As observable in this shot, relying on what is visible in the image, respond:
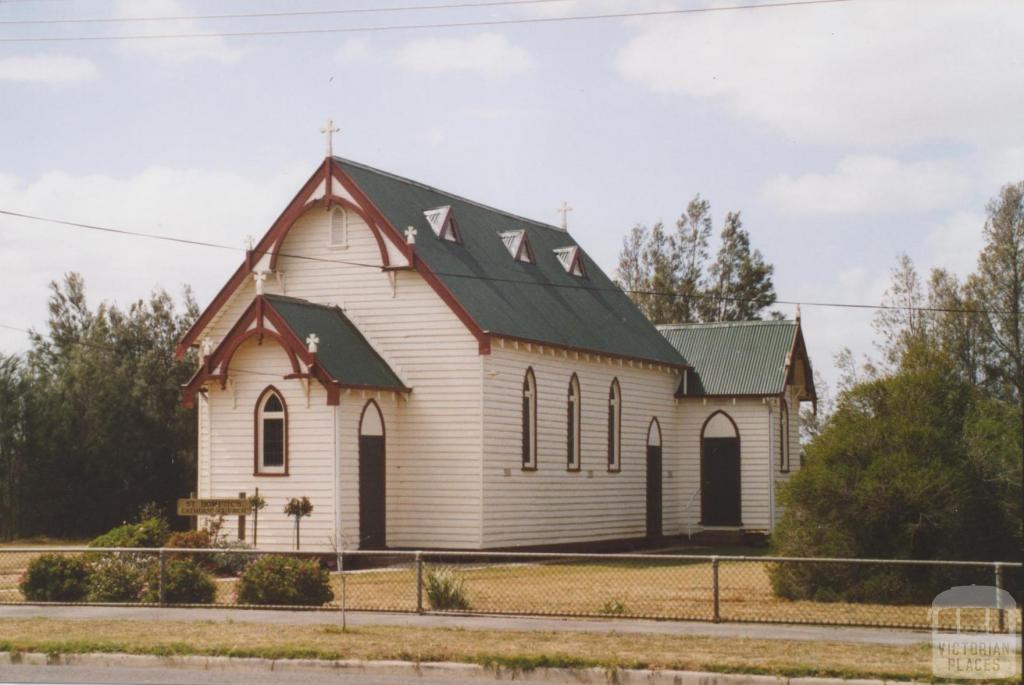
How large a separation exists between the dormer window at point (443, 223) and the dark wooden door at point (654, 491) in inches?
407

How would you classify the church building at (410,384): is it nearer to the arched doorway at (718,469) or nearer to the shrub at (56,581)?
the arched doorway at (718,469)

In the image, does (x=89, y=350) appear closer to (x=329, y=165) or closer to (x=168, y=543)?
(x=329, y=165)

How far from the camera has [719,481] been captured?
45.0m

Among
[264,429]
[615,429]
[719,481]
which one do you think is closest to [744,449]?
[719,481]

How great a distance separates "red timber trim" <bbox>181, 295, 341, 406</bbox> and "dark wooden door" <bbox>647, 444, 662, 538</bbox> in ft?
48.7

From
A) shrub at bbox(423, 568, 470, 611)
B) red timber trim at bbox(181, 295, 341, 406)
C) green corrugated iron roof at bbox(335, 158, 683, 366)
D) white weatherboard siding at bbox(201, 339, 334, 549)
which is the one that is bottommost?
shrub at bbox(423, 568, 470, 611)

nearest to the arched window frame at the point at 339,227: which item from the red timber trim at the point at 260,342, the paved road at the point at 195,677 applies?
the red timber trim at the point at 260,342

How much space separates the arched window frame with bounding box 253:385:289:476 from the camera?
32594 mm

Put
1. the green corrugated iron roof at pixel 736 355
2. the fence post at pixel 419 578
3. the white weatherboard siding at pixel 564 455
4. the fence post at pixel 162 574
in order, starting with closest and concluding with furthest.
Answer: the fence post at pixel 419 578, the fence post at pixel 162 574, the white weatherboard siding at pixel 564 455, the green corrugated iron roof at pixel 736 355

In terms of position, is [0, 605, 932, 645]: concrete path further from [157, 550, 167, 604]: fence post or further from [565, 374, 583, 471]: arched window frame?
[565, 374, 583, 471]: arched window frame

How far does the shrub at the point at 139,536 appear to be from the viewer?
92.7 ft

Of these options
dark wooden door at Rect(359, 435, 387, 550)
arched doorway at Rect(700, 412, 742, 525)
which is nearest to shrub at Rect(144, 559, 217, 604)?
dark wooden door at Rect(359, 435, 387, 550)

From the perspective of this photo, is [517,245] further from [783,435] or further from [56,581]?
[56,581]

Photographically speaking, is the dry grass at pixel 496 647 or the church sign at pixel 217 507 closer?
the dry grass at pixel 496 647
